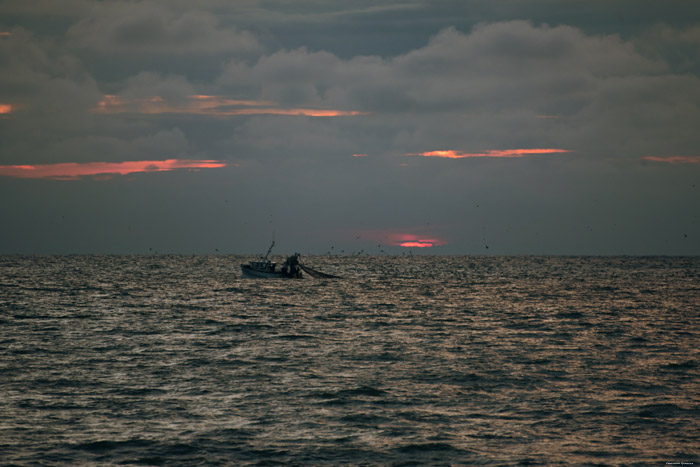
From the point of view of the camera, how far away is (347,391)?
29.2 meters

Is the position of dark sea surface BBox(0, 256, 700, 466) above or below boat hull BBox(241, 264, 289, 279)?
above

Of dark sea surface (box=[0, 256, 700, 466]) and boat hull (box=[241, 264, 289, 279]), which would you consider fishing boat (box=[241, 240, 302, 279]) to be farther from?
dark sea surface (box=[0, 256, 700, 466])

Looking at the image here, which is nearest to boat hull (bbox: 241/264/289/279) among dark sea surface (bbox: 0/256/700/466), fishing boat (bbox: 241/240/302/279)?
fishing boat (bbox: 241/240/302/279)

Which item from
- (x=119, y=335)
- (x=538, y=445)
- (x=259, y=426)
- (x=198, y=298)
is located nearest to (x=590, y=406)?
(x=538, y=445)

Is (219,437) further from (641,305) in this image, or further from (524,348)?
(641,305)

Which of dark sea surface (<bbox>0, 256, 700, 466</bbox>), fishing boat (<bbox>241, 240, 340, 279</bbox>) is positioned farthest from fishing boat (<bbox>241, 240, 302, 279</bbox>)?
dark sea surface (<bbox>0, 256, 700, 466</bbox>)

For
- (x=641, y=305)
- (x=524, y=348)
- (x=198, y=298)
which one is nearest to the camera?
(x=524, y=348)

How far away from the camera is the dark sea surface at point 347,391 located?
20.7 meters

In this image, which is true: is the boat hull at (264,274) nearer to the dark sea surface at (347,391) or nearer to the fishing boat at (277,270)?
the fishing boat at (277,270)

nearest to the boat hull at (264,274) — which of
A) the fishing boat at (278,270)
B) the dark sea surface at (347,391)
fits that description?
the fishing boat at (278,270)

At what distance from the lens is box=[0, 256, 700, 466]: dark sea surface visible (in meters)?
20.7

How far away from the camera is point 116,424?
23.3 metres

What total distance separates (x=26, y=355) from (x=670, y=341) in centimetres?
4343

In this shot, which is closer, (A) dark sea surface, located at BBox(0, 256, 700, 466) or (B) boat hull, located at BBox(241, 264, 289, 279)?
(A) dark sea surface, located at BBox(0, 256, 700, 466)
